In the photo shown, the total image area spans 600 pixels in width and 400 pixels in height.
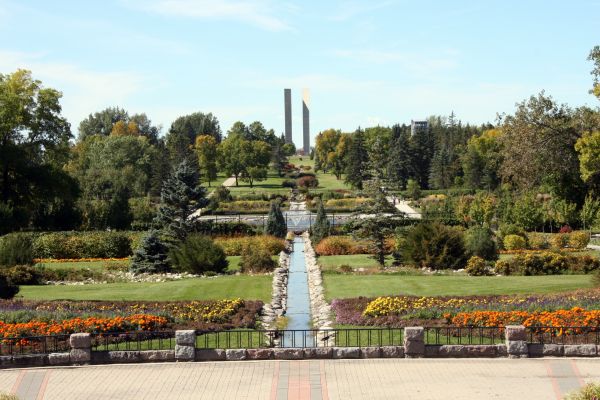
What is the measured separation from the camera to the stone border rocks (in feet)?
84.8

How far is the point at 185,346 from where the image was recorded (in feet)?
64.6

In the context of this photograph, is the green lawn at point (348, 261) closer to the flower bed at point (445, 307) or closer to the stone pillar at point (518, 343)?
the flower bed at point (445, 307)

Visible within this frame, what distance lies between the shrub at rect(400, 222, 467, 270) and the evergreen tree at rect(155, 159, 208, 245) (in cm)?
1378

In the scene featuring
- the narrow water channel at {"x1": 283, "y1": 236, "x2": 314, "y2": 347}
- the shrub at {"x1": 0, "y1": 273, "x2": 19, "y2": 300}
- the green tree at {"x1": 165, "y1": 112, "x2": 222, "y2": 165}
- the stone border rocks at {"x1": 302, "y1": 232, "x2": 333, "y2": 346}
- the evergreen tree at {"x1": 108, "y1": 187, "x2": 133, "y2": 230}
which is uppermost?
the green tree at {"x1": 165, "y1": 112, "x2": 222, "y2": 165}

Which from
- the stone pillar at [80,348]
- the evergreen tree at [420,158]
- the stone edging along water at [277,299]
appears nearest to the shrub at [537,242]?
the stone edging along water at [277,299]

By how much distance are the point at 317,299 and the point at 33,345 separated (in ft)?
44.1

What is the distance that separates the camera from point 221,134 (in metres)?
186

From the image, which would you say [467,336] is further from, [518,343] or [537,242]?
[537,242]

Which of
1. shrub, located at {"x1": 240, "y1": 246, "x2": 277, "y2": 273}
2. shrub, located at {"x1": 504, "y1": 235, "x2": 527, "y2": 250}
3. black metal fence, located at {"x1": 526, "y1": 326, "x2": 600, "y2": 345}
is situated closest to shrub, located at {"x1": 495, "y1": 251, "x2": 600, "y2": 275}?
shrub, located at {"x1": 504, "y1": 235, "x2": 527, "y2": 250}

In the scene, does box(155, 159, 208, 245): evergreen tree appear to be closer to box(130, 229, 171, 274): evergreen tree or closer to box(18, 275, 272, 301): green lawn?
box(130, 229, 171, 274): evergreen tree

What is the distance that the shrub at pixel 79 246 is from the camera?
155 ft

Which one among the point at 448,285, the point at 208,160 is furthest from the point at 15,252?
the point at 208,160

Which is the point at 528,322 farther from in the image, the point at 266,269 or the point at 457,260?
the point at 266,269

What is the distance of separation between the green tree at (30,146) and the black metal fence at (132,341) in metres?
34.6
